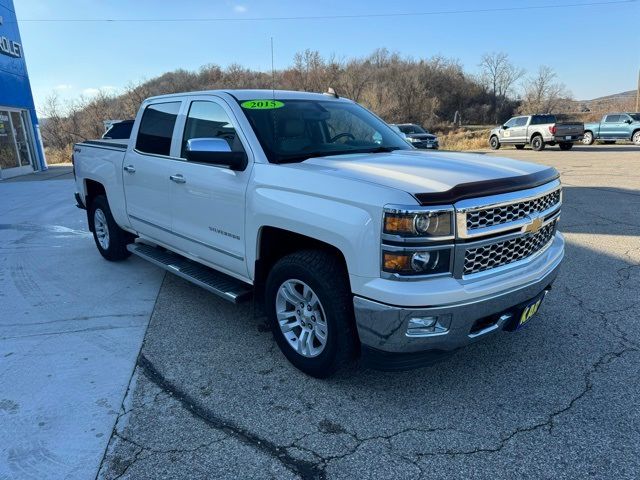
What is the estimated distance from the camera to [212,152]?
3.37 m

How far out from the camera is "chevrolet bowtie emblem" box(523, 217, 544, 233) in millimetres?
2930

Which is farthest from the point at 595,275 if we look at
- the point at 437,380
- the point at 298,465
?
the point at 298,465

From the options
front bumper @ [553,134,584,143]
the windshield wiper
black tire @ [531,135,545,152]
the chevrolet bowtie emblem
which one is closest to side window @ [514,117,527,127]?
black tire @ [531,135,545,152]

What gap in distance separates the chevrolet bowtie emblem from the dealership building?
797 inches

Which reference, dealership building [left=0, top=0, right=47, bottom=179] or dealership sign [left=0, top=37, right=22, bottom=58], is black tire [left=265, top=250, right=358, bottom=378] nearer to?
dealership building [left=0, top=0, right=47, bottom=179]

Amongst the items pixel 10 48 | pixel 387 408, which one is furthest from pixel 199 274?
pixel 10 48

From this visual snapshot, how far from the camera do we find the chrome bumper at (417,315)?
2.57 metres

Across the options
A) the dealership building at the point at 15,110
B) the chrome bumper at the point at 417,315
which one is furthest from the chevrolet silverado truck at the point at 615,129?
the dealership building at the point at 15,110

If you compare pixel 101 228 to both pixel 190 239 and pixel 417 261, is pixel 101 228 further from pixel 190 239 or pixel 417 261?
pixel 417 261

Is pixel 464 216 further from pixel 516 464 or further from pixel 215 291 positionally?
pixel 215 291

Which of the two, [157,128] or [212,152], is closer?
[212,152]

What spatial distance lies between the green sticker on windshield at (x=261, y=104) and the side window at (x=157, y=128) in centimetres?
98

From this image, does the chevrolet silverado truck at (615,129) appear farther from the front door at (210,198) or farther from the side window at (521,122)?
the front door at (210,198)

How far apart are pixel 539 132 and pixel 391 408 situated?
2575cm
